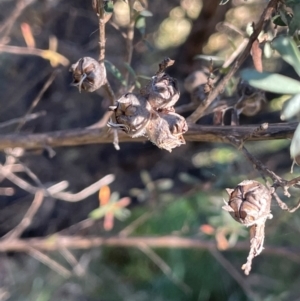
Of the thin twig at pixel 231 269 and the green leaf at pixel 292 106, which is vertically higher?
the green leaf at pixel 292 106

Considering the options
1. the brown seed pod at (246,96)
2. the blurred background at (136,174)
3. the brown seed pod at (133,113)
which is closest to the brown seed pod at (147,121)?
the brown seed pod at (133,113)

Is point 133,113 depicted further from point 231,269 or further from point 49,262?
point 231,269

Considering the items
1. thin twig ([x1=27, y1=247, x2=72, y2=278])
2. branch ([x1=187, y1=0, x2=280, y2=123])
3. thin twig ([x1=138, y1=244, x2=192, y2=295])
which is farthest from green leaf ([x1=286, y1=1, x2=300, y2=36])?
thin twig ([x1=138, y1=244, x2=192, y2=295])

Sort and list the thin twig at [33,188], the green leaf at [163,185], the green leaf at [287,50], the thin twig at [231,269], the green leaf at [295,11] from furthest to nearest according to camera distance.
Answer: the green leaf at [163,185]
the thin twig at [231,269]
the thin twig at [33,188]
the green leaf at [295,11]
the green leaf at [287,50]

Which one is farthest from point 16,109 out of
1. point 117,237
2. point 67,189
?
point 117,237

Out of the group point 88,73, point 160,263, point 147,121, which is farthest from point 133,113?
point 160,263

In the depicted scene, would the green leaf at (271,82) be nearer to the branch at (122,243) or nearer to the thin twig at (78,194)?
the thin twig at (78,194)

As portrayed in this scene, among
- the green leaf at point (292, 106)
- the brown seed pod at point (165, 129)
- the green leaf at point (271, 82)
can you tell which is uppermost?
the green leaf at point (271, 82)
